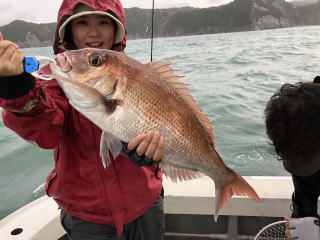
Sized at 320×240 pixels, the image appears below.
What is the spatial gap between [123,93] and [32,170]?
690cm

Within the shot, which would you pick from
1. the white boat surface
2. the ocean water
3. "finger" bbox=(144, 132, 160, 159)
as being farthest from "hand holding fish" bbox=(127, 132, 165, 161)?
the white boat surface

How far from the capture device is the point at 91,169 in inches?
82.1

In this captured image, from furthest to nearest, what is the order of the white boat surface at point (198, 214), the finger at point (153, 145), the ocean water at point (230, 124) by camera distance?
the ocean water at point (230, 124), the white boat surface at point (198, 214), the finger at point (153, 145)

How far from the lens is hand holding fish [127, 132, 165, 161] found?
1.70 m

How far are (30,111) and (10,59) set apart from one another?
0.30 m

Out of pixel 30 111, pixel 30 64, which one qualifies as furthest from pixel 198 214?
pixel 30 64

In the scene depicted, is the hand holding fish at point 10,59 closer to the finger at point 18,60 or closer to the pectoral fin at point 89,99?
the finger at point 18,60

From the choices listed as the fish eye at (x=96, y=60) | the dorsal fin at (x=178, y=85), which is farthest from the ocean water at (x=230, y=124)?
the fish eye at (x=96, y=60)

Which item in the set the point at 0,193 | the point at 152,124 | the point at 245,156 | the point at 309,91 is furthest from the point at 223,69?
the point at 152,124

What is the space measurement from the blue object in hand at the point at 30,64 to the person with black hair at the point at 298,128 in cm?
187

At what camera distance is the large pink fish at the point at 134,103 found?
1.64m

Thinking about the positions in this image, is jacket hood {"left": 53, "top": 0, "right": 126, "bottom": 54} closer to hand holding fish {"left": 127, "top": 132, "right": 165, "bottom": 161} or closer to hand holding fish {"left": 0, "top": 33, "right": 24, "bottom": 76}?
hand holding fish {"left": 0, "top": 33, "right": 24, "bottom": 76}

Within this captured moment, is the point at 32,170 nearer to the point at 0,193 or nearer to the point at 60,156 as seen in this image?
the point at 0,193

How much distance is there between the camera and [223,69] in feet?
52.6
